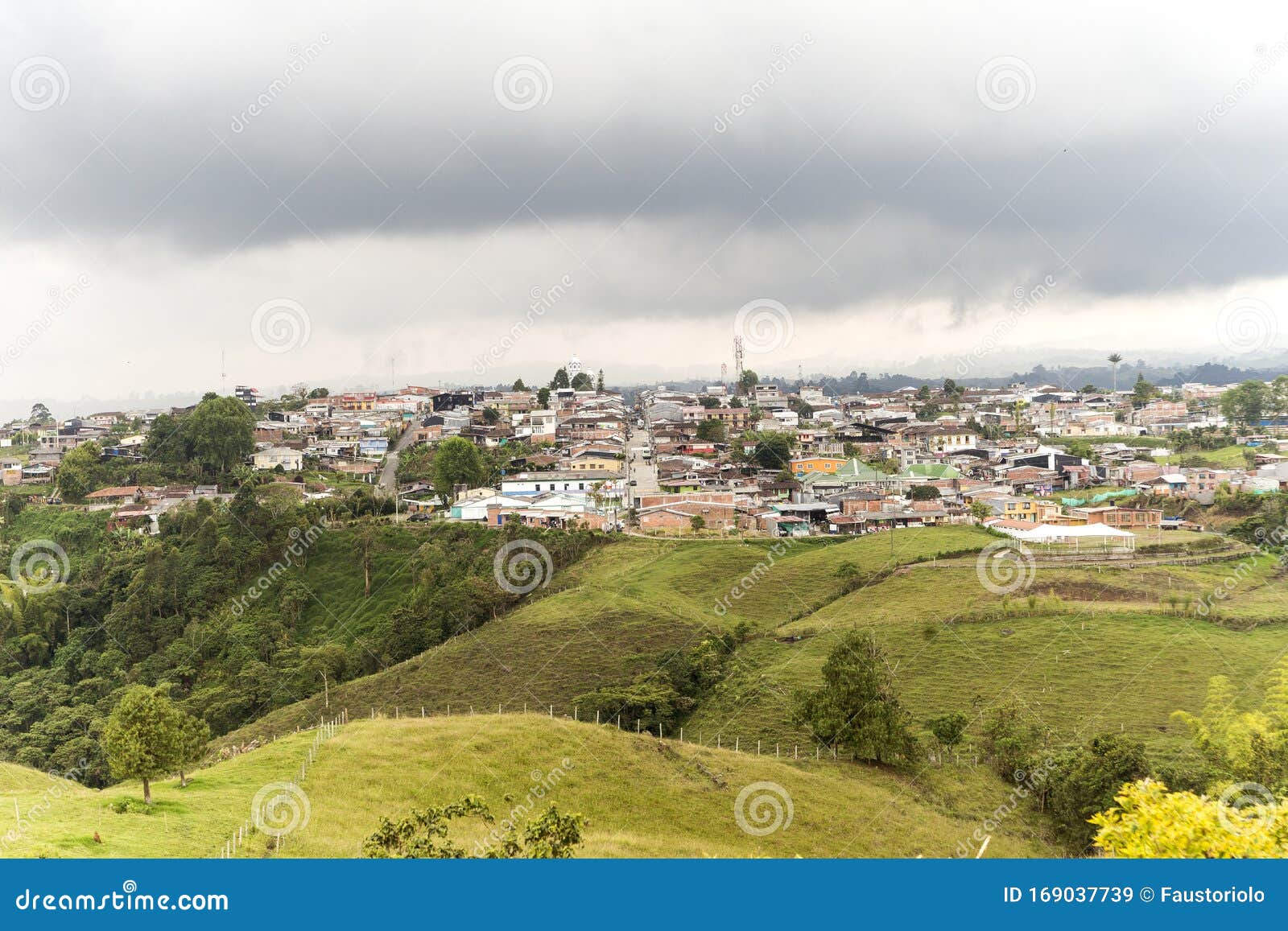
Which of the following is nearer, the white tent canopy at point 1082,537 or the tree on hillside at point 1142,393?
the white tent canopy at point 1082,537

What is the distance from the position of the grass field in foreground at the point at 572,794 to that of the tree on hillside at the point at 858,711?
34cm

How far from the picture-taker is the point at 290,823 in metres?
8.59

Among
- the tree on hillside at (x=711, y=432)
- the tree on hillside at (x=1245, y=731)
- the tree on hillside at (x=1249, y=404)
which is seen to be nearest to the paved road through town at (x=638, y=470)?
the tree on hillside at (x=711, y=432)

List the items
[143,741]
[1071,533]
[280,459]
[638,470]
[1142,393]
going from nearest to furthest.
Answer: [143,741] → [1071,533] → [638,470] → [280,459] → [1142,393]

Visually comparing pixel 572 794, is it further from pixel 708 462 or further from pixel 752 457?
pixel 752 457

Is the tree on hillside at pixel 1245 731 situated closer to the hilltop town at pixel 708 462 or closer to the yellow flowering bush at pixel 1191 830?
the yellow flowering bush at pixel 1191 830

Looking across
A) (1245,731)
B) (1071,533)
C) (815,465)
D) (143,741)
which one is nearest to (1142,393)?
(815,465)

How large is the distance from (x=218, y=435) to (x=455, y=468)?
31.8 feet

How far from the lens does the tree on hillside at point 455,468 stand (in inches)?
1033

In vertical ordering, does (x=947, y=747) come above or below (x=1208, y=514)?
below

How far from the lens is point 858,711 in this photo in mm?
11977

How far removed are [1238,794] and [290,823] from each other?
9.89m

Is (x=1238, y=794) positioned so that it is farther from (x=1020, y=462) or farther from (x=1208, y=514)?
(x=1020, y=462)
